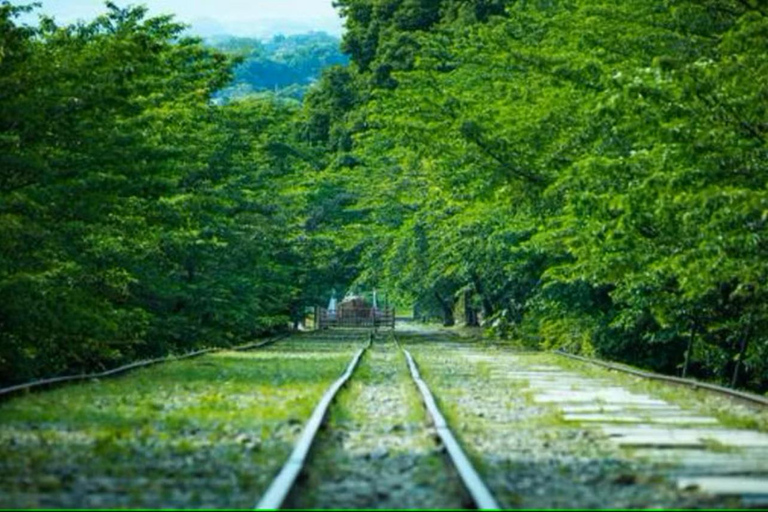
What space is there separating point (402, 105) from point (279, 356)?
30.3ft

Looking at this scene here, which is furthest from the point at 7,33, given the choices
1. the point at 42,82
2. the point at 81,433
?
the point at 81,433

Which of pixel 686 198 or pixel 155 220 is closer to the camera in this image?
pixel 686 198

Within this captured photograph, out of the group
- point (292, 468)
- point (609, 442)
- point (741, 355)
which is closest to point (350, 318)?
point (741, 355)

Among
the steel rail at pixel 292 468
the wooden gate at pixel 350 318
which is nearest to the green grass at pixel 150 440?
the steel rail at pixel 292 468

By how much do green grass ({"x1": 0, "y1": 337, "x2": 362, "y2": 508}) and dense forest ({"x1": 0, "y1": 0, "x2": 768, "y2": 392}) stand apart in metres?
3.24

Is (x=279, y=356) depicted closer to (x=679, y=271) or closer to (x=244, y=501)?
(x=679, y=271)

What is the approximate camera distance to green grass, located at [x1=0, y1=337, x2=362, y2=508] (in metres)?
7.95

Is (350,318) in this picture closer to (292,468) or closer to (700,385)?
(700,385)

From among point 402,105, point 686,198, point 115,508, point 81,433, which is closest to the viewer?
point 115,508

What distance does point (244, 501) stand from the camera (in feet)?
24.8

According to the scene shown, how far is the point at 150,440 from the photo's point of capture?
10742 millimetres

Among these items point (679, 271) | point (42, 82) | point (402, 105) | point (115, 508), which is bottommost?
point (115, 508)

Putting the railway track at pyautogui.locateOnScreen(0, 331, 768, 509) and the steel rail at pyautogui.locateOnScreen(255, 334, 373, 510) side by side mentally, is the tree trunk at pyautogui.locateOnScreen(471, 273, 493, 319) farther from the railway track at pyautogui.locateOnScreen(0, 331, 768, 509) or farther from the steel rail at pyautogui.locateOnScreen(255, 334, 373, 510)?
the steel rail at pyautogui.locateOnScreen(255, 334, 373, 510)

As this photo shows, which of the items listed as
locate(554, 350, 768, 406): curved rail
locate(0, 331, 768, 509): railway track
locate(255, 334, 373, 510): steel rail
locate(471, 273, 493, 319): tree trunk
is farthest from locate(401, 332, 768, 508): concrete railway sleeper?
locate(471, 273, 493, 319): tree trunk
